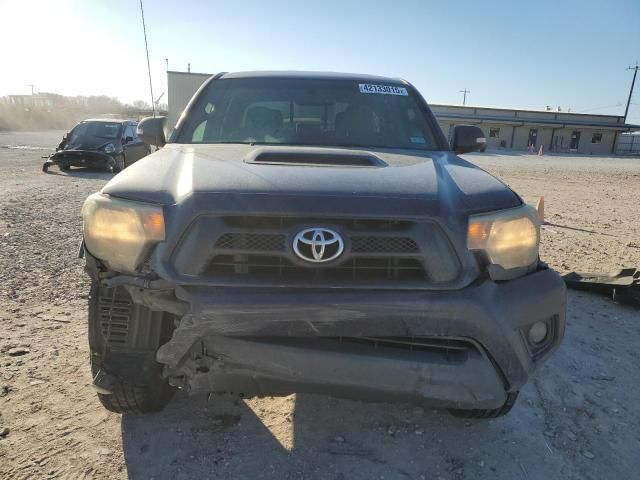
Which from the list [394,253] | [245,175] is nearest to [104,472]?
[245,175]

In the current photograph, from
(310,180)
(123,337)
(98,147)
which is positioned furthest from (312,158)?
(98,147)

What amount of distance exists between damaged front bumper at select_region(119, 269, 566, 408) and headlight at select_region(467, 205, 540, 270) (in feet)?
0.41

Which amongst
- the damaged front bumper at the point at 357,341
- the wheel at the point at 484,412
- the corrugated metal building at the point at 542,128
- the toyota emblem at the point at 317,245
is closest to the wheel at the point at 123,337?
the damaged front bumper at the point at 357,341

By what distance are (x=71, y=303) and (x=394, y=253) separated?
3.15 metres

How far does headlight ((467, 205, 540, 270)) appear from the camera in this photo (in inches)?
80.0

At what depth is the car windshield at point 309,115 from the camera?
10.7 feet

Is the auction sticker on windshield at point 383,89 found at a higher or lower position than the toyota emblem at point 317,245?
higher

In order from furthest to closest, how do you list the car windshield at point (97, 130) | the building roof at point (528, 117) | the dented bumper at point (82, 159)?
1. the building roof at point (528, 117)
2. the car windshield at point (97, 130)
3. the dented bumper at point (82, 159)

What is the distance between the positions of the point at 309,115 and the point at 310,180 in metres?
1.44

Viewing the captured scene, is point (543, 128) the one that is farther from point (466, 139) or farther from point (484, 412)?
point (484, 412)

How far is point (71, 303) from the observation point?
4.05m

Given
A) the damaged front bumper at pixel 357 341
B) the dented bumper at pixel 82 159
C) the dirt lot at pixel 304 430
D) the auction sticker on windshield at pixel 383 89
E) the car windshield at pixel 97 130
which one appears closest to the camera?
the damaged front bumper at pixel 357 341

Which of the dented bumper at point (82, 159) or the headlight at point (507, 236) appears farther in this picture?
the dented bumper at point (82, 159)

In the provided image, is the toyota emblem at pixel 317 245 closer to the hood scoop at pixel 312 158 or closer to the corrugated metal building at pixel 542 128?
the hood scoop at pixel 312 158
